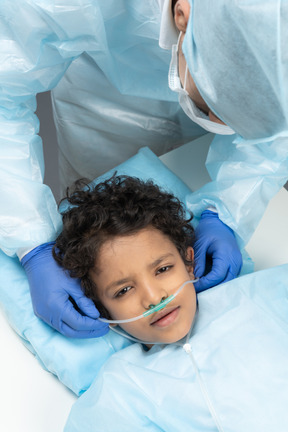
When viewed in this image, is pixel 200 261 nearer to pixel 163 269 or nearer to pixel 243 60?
pixel 163 269

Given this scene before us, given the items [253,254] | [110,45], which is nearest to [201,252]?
[253,254]

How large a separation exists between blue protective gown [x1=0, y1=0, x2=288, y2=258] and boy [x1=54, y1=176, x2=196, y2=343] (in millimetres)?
101

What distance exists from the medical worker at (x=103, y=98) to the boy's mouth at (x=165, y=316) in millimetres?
144

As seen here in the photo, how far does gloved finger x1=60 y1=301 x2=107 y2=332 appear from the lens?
1.37 metres

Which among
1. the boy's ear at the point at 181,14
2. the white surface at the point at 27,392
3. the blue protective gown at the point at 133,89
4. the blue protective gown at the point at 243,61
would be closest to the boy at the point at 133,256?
the blue protective gown at the point at 133,89

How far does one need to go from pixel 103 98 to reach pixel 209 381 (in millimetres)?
981

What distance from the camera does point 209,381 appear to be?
1.30m

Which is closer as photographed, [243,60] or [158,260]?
[243,60]

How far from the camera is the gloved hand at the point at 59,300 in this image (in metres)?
1.38

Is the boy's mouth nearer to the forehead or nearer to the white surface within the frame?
the forehead

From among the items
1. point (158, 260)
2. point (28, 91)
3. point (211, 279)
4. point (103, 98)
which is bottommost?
point (211, 279)

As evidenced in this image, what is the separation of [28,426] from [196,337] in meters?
Result: 0.44

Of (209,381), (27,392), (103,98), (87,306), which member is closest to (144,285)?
(87,306)

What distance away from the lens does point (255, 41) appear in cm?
100
